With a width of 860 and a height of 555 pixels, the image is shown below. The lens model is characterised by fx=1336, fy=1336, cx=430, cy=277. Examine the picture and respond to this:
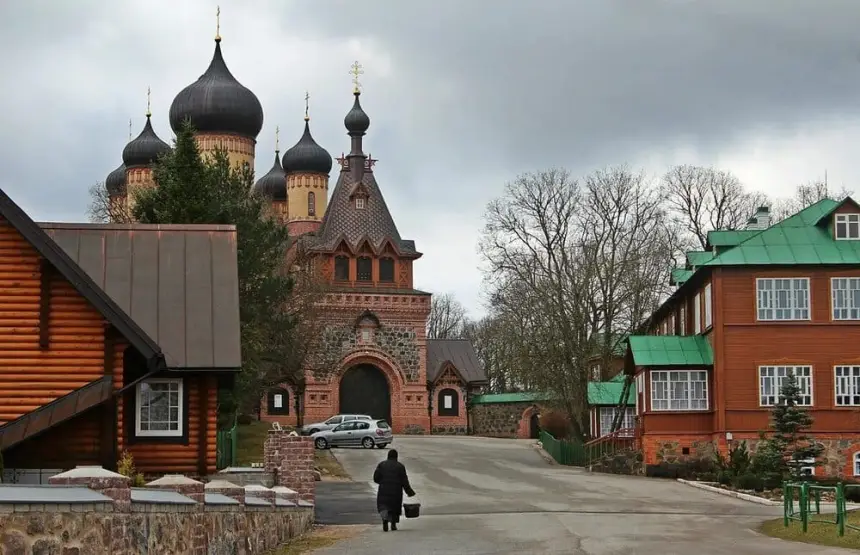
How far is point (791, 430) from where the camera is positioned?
34.1 metres

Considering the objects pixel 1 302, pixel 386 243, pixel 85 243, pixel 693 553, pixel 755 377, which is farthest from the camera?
pixel 386 243

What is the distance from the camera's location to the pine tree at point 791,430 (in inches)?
1325

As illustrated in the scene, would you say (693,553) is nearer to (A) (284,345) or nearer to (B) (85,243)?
(B) (85,243)

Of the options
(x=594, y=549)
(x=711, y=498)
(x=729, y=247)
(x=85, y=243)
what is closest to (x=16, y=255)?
(x=85, y=243)

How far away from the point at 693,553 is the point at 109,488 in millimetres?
8654

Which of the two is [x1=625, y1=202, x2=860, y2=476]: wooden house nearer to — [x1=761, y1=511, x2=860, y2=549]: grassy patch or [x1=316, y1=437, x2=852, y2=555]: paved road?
[x1=316, y1=437, x2=852, y2=555]: paved road

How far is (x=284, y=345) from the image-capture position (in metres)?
45.0

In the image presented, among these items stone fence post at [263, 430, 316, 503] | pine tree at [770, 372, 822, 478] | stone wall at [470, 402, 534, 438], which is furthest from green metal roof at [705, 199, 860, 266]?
stone wall at [470, 402, 534, 438]

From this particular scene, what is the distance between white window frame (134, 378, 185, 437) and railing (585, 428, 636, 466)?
69.2 feet

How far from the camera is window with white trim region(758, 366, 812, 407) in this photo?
125ft

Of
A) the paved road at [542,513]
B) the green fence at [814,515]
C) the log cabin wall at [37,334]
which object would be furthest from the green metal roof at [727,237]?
the log cabin wall at [37,334]

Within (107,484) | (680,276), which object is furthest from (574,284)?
(107,484)

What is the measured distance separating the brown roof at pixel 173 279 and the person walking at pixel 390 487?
3085mm

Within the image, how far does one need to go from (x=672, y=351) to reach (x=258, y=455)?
12.7m
